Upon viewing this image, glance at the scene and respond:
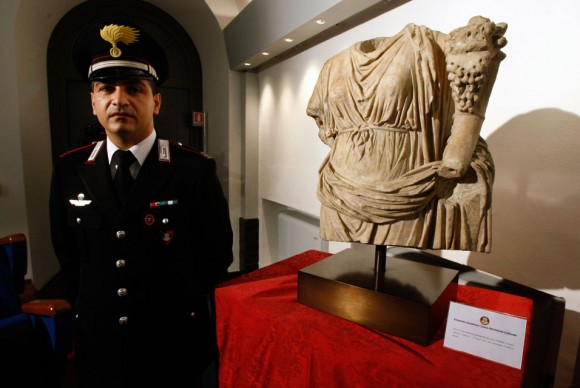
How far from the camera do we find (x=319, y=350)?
101 centimetres

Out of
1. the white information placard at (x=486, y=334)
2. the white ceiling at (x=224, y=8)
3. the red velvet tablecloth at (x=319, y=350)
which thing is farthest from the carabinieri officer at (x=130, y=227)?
the white ceiling at (x=224, y=8)

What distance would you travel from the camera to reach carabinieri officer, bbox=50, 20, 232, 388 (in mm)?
1187

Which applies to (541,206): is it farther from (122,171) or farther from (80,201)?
(80,201)

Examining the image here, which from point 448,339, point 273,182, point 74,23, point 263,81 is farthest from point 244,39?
point 448,339

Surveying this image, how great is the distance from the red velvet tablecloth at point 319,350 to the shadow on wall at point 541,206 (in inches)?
7.4

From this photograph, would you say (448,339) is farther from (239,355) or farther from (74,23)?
(74,23)

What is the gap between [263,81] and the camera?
11.6ft

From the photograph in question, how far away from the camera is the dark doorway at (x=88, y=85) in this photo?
368 centimetres

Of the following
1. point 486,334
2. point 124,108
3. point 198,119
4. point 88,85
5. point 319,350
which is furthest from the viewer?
point 198,119

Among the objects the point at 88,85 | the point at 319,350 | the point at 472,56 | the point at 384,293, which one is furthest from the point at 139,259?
the point at 88,85

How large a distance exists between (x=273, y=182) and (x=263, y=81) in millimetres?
1053

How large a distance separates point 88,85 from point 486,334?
4.41 m

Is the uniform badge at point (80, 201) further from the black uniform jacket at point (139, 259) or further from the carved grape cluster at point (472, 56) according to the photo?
the carved grape cluster at point (472, 56)

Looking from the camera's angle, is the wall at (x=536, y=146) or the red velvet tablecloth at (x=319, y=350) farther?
the wall at (x=536, y=146)
